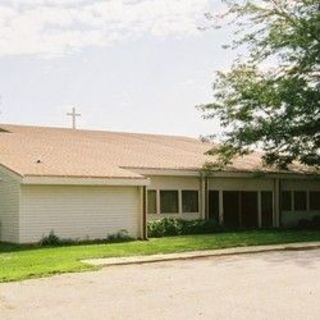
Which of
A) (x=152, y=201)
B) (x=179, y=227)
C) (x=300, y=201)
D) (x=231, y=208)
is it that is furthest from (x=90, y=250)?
(x=300, y=201)

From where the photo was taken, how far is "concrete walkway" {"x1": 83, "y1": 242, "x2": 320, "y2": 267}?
1862cm

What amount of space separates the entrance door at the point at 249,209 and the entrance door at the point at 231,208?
0.35 m

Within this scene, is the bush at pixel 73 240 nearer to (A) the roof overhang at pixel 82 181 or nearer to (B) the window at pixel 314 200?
(A) the roof overhang at pixel 82 181

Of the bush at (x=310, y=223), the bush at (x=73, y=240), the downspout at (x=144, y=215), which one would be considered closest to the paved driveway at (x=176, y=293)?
the bush at (x=73, y=240)

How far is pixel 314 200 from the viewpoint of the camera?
120 feet

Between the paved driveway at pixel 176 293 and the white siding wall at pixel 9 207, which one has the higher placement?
the white siding wall at pixel 9 207

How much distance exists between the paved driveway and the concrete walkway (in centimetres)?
63

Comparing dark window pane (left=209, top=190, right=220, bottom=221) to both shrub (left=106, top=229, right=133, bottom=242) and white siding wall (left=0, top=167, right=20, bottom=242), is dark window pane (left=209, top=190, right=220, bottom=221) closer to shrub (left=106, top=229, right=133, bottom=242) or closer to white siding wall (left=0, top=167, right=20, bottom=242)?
shrub (left=106, top=229, right=133, bottom=242)

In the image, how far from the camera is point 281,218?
3444cm

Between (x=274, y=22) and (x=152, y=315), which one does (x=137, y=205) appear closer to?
(x=274, y=22)

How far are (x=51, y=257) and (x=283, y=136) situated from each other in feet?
50.0

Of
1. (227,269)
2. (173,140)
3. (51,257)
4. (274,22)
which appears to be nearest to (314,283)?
(227,269)

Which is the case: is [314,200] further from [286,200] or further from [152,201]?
[152,201]

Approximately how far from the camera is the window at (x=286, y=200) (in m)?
34.8
